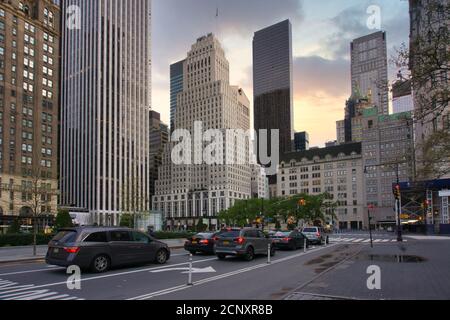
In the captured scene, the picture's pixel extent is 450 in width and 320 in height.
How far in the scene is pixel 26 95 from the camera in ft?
342

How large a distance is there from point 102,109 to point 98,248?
146425 millimetres

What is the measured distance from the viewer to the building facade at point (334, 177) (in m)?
143

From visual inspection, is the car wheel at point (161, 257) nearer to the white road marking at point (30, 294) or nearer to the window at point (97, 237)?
the window at point (97, 237)

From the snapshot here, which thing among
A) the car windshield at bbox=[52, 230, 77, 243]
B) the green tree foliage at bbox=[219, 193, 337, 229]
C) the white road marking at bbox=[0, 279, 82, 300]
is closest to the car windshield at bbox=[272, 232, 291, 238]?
the car windshield at bbox=[52, 230, 77, 243]

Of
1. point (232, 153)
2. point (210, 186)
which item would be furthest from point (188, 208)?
point (232, 153)

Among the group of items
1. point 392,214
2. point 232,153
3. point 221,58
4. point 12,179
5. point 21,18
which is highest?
point 221,58

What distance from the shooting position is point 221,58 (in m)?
179

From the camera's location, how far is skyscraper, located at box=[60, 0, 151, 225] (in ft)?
503

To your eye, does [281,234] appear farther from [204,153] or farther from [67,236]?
[204,153]

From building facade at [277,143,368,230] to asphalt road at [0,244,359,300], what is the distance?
124 meters

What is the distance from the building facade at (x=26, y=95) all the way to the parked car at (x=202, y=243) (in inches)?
3043
